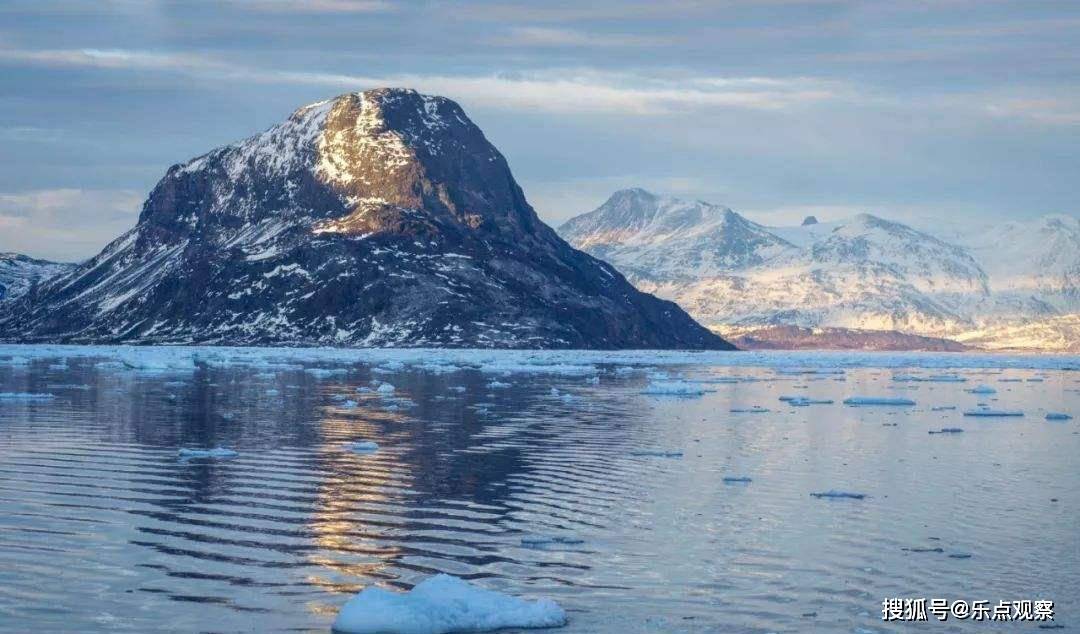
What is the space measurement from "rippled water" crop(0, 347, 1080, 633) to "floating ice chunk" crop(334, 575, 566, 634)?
71cm

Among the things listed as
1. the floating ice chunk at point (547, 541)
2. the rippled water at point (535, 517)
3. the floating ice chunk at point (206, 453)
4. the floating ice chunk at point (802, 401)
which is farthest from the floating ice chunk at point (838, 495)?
the floating ice chunk at point (802, 401)

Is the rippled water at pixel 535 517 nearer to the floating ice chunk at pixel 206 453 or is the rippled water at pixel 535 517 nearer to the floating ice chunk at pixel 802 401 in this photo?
the floating ice chunk at pixel 206 453

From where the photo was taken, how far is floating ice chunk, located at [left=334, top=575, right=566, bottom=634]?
19.2m

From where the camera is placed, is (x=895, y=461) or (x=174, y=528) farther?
(x=895, y=461)

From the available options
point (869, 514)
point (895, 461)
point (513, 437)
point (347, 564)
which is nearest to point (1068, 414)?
point (895, 461)

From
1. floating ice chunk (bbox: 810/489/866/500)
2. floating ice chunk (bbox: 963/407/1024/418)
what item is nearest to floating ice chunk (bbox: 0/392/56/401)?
floating ice chunk (bbox: 810/489/866/500)

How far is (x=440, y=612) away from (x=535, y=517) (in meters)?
10.3

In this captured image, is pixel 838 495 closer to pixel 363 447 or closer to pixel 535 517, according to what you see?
pixel 535 517

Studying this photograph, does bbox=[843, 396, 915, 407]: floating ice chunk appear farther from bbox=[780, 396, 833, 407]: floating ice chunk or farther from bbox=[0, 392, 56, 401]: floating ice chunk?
bbox=[0, 392, 56, 401]: floating ice chunk

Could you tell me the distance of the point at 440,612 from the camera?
64.0 feet

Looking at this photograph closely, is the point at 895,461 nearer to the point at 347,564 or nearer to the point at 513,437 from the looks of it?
the point at 513,437

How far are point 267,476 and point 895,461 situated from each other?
67.6 ft

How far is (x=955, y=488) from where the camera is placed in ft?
116

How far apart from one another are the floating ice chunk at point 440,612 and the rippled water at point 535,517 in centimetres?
71
